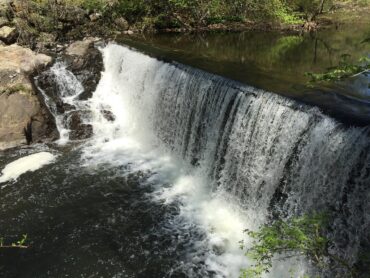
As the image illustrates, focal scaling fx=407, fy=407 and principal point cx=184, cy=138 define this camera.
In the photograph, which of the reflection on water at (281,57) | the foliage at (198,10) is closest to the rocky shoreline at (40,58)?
the foliage at (198,10)

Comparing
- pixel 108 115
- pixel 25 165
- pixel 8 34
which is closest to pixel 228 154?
pixel 25 165

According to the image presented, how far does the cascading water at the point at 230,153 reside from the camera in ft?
22.4

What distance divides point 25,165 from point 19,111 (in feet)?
6.98

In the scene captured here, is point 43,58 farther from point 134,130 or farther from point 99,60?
point 134,130

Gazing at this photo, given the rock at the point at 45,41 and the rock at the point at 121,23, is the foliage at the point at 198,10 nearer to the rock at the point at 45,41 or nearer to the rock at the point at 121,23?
the rock at the point at 121,23

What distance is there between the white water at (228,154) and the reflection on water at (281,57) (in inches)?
29.4

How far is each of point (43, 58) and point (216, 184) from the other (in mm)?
8511

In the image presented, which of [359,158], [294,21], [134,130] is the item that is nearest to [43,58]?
[134,130]

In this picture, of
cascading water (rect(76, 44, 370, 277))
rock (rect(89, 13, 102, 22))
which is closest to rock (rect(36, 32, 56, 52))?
rock (rect(89, 13, 102, 22))

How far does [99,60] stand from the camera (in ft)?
50.5

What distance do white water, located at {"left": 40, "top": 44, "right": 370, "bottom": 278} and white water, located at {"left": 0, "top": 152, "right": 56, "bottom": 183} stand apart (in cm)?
112

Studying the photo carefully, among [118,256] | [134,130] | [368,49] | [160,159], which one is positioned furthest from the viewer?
[368,49]

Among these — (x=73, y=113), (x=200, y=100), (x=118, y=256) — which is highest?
(x=200, y=100)

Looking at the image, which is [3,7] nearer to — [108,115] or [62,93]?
[62,93]
